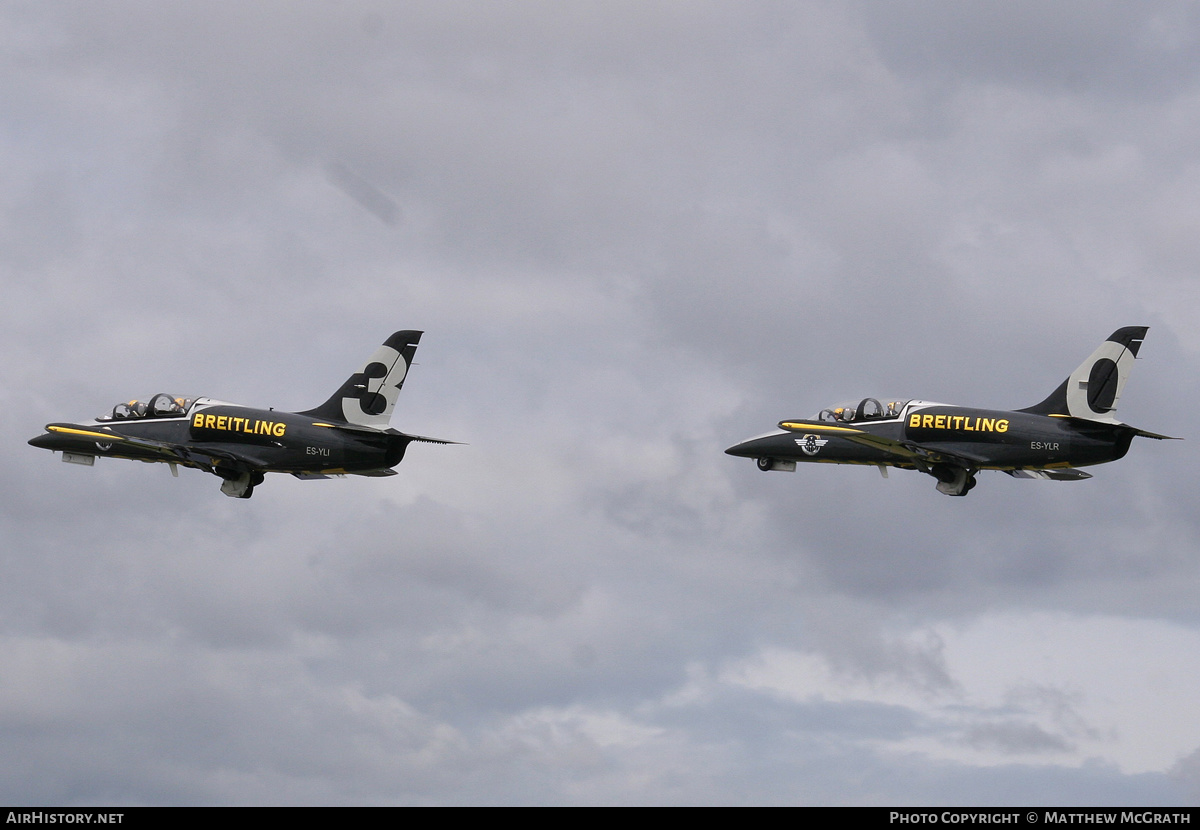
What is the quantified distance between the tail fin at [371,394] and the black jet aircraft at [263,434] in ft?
0.15

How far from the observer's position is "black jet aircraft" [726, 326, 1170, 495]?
83.9 metres

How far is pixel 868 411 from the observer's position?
→ 9012 centimetres

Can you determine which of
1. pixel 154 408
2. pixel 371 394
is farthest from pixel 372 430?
pixel 154 408

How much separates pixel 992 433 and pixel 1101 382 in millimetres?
5336

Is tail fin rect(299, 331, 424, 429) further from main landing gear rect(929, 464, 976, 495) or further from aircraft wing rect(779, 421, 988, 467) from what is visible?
main landing gear rect(929, 464, 976, 495)

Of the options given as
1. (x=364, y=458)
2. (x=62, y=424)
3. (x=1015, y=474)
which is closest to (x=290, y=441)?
(x=364, y=458)

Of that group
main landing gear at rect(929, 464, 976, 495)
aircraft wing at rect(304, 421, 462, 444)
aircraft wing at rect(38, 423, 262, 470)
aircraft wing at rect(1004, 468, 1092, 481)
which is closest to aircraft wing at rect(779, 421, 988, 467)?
main landing gear at rect(929, 464, 976, 495)

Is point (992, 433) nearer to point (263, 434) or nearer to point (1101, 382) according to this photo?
point (1101, 382)

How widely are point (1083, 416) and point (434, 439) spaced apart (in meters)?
28.9

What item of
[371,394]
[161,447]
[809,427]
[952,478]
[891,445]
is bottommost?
[952,478]

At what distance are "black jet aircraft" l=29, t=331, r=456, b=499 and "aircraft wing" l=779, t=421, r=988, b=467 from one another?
16711 mm

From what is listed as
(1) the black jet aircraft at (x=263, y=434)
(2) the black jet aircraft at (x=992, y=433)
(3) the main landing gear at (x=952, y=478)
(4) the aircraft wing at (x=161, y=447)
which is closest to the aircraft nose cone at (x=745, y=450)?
(2) the black jet aircraft at (x=992, y=433)
